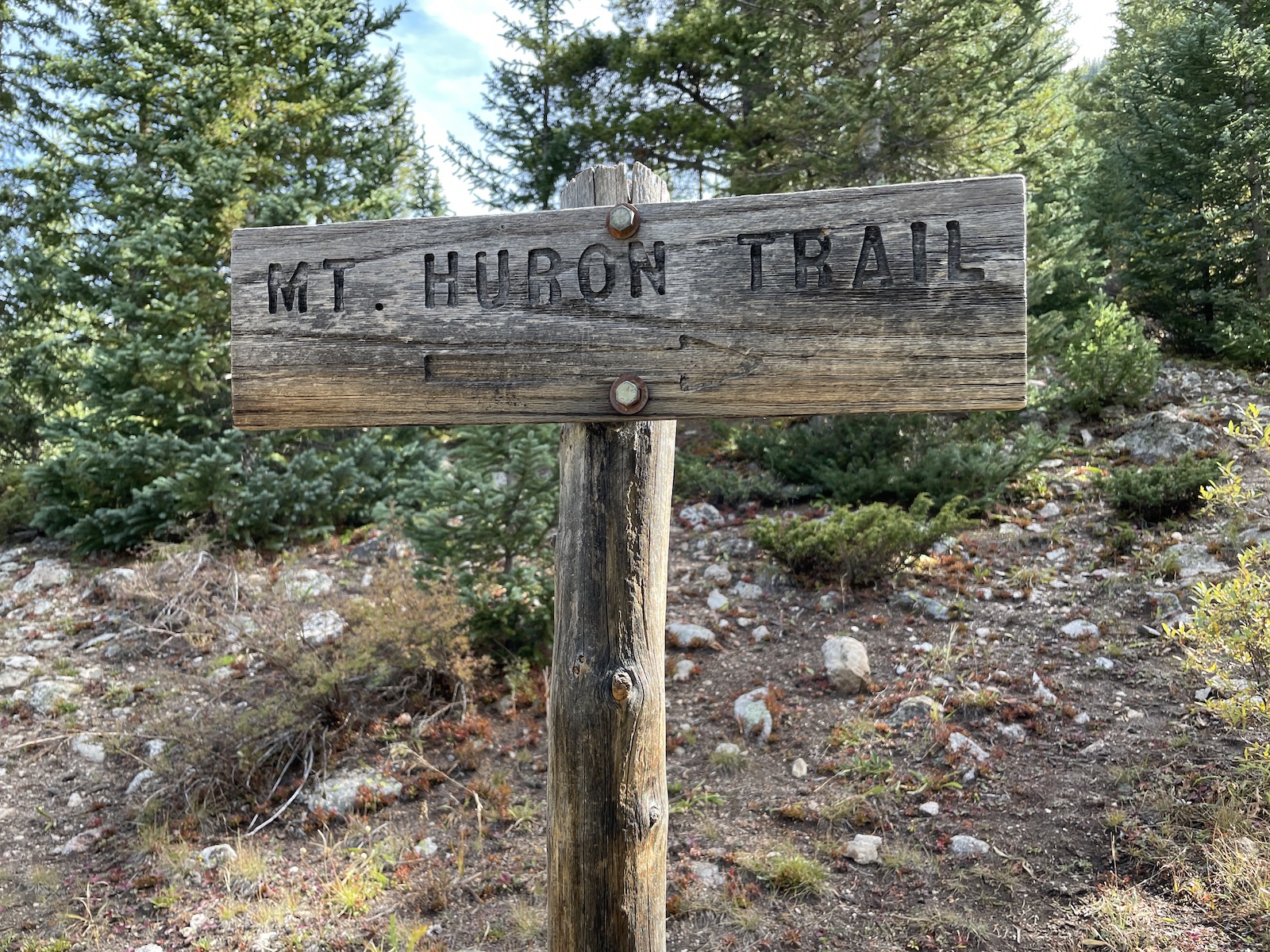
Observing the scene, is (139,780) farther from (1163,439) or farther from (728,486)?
(1163,439)

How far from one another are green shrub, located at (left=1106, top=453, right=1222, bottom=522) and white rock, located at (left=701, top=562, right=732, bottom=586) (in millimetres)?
3260

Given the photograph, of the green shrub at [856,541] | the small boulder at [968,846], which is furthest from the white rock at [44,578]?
the small boulder at [968,846]

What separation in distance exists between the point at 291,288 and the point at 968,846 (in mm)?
3637

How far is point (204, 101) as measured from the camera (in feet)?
27.1

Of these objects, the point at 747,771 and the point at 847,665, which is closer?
the point at 747,771

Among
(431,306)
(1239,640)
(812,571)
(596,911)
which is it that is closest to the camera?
(431,306)

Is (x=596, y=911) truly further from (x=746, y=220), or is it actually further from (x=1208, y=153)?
(x=1208, y=153)

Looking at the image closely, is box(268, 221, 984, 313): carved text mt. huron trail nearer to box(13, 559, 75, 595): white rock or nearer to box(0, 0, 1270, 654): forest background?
box(0, 0, 1270, 654): forest background

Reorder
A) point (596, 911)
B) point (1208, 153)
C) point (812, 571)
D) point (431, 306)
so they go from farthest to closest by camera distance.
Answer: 1. point (1208, 153)
2. point (812, 571)
3. point (596, 911)
4. point (431, 306)

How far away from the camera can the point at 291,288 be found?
77.9 inches

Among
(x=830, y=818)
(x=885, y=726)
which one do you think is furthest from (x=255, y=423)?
(x=885, y=726)

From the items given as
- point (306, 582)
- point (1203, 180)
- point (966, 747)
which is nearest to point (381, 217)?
point (306, 582)

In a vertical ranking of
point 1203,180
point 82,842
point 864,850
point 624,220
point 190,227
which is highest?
point 1203,180

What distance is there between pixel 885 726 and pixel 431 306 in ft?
12.4
